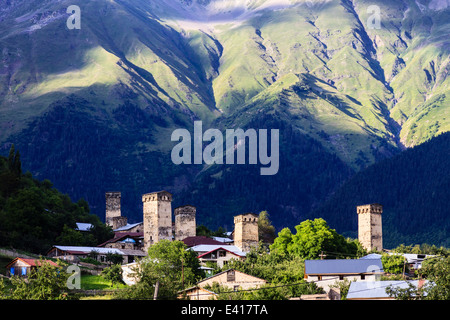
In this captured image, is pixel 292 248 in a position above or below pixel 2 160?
below

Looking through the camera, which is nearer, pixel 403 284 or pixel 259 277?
pixel 403 284

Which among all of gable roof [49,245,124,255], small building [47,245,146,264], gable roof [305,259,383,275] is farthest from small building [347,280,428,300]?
gable roof [49,245,124,255]

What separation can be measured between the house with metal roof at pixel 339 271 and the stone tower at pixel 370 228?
1471 inches

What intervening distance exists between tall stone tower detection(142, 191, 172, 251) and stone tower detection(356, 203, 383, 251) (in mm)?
36061

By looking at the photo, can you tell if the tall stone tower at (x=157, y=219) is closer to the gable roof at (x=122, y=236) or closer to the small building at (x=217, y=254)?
the gable roof at (x=122, y=236)

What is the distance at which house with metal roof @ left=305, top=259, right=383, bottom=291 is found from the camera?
103812 millimetres

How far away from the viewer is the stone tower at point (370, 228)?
147625 millimetres

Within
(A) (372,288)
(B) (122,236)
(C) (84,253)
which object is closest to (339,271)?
(A) (372,288)

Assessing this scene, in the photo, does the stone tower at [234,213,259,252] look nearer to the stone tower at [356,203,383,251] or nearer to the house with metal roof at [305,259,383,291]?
the stone tower at [356,203,383,251]

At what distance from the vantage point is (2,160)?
168875 mm

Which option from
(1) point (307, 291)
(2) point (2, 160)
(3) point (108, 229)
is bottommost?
(1) point (307, 291)
